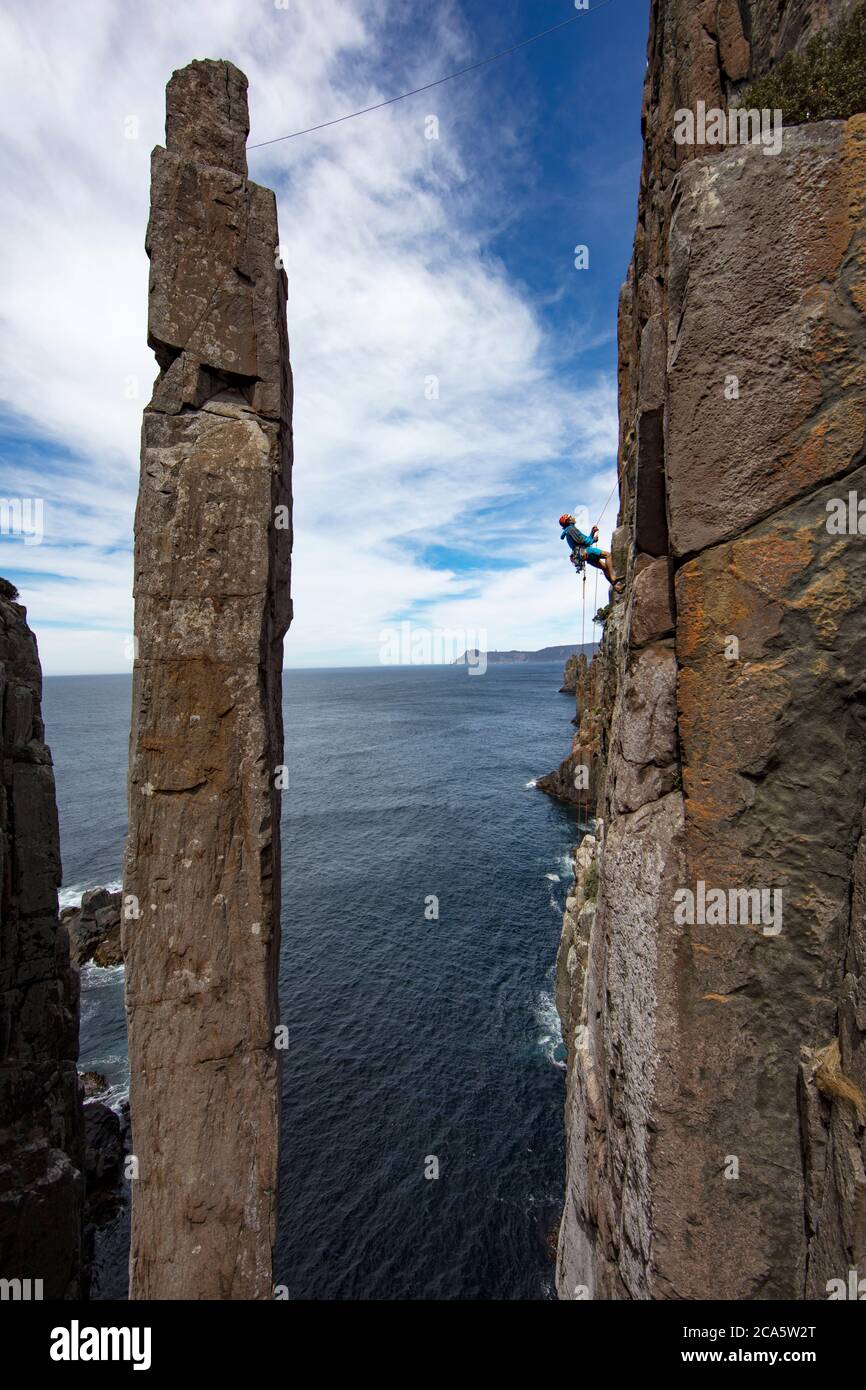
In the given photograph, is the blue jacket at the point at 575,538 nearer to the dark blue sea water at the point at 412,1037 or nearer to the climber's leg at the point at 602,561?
the climber's leg at the point at 602,561

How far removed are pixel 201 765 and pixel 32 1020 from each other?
17.7m

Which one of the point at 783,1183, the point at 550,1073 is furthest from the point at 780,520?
the point at 550,1073

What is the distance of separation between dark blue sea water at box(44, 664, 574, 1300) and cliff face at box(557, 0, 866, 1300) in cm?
2138

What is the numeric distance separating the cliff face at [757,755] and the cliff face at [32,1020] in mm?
18696

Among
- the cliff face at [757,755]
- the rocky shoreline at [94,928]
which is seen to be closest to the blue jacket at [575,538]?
the cliff face at [757,755]

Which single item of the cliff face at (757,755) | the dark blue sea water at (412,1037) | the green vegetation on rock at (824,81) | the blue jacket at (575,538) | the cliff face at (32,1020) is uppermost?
the green vegetation on rock at (824,81)

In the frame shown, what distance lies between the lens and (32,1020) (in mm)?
19453

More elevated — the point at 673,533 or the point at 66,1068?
the point at 673,533

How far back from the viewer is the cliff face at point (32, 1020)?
17.9 meters
